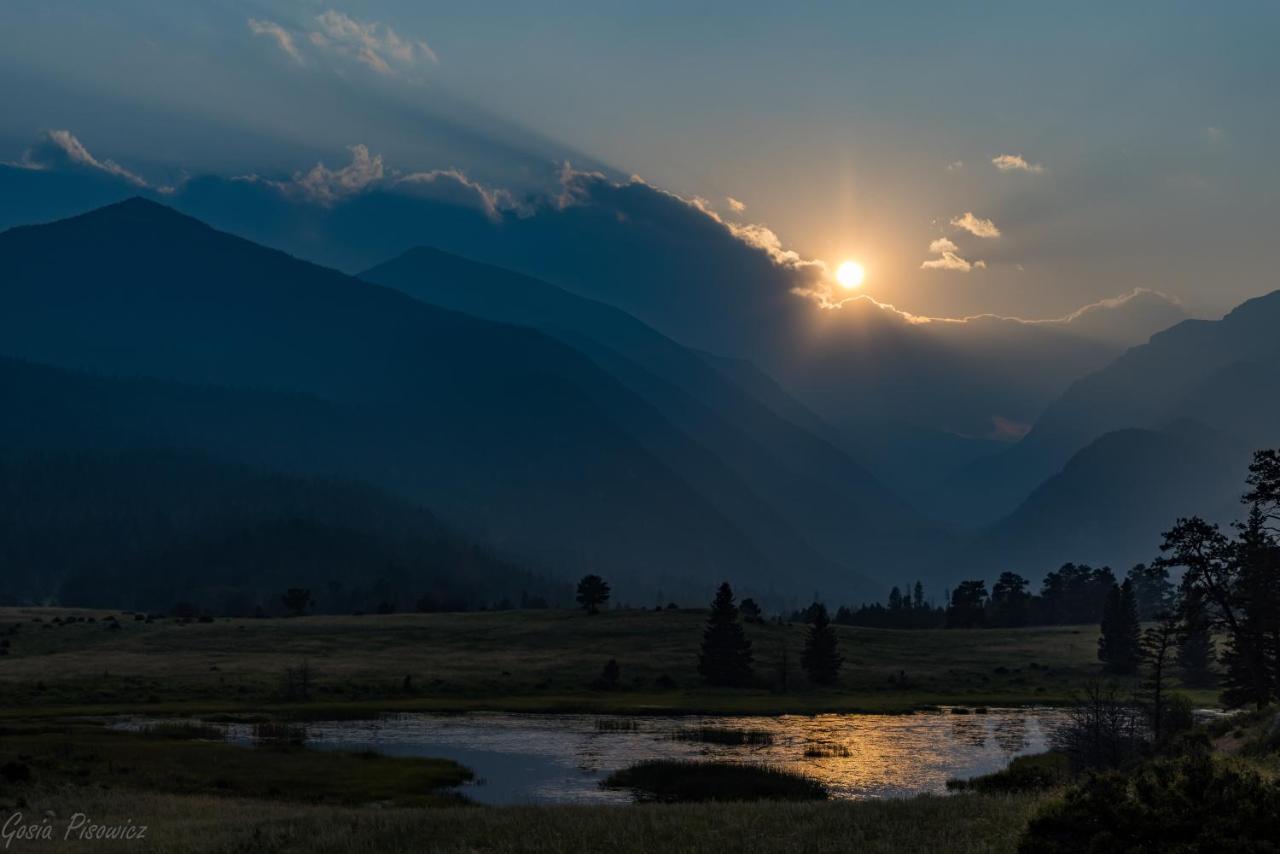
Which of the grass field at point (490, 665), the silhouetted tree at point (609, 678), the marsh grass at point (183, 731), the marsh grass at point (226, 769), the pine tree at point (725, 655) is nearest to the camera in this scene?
the marsh grass at point (226, 769)

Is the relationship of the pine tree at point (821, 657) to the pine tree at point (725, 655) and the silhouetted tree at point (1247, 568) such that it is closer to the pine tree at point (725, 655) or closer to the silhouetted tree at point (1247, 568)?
the pine tree at point (725, 655)

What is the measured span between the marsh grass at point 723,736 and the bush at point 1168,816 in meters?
57.5

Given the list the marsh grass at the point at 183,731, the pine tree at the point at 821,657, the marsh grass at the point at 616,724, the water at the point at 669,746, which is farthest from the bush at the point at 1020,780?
the pine tree at the point at 821,657

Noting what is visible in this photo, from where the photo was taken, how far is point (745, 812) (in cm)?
3456

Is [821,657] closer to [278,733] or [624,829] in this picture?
[278,733]

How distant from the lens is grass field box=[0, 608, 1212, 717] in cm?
10662

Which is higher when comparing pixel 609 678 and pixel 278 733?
pixel 609 678

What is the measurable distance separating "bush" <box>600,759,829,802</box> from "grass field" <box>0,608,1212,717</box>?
130 feet

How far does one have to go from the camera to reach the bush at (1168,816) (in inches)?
885

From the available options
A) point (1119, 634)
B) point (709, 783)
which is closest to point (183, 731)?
point (709, 783)

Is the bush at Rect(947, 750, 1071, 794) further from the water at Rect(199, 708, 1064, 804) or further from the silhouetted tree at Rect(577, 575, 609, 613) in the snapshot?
the silhouetted tree at Rect(577, 575, 609, 613)

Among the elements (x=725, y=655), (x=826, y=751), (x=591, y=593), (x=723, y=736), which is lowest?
(x=723, y=736)

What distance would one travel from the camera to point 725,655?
425 ft

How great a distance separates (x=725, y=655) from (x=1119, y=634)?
2487 inches
